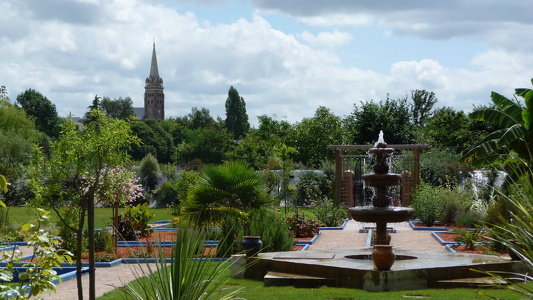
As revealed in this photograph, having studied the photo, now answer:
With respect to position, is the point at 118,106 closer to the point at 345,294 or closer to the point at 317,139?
the point at 317,139

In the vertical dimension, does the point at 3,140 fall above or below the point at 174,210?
above

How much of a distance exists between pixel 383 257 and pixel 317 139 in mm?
37573

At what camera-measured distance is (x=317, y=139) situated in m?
49.1

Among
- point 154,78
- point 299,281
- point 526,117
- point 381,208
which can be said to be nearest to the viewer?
point 299,281

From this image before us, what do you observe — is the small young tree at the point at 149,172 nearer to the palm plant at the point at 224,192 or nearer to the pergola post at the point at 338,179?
the pergola post at the point at 338,179

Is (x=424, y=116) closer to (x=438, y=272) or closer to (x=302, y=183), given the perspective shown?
(x=302, y=183)

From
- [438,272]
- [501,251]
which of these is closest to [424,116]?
[501,251]

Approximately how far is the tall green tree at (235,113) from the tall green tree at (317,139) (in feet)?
180

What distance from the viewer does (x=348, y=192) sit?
98.2ft

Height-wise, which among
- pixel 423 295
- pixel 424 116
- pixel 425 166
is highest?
pixel 424 116

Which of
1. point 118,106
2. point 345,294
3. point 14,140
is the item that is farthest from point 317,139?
point 118,106

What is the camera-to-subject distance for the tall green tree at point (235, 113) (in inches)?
4112

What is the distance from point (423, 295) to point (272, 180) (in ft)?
62.9

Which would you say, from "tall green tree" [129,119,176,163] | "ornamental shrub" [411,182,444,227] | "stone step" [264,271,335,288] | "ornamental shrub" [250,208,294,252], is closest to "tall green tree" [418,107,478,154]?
"ornamental shrub" [411,182,444,227]
